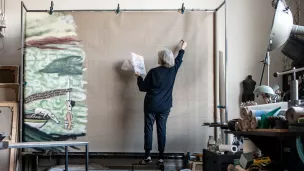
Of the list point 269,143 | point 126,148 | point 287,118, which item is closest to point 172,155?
point 126,148

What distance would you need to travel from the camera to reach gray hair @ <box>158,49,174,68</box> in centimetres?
446

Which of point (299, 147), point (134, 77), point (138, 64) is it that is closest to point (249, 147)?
point (299, 147)

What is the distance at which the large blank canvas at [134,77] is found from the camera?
4.79 m

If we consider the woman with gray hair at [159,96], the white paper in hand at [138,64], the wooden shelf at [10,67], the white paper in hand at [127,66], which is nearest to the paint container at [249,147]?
the woman with gray hair at [159,96]

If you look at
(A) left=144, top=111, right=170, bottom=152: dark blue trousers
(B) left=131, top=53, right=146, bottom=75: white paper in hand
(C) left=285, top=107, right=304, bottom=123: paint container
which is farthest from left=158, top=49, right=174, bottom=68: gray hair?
(C) left=285, top=107, right=304, bottom=123: paint container

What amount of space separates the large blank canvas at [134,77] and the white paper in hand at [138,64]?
11cm

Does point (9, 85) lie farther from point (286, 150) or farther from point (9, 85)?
point (286, 150)

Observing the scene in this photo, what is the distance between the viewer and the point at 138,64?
470cm

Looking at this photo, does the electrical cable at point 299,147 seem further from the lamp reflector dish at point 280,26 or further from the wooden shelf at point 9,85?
the wooden shelf at point 9,85

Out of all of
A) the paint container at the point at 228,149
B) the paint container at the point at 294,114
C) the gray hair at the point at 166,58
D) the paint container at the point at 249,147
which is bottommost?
the paint container at the point at 228,149

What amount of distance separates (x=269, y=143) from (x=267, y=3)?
3.08 meters

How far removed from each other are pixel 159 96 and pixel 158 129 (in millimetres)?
383

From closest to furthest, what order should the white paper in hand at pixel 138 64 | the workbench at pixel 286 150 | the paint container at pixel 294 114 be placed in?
the paint container at pixel 294 114, the workbench at pixel 286 150, the white paper in hand at pixel 138 64

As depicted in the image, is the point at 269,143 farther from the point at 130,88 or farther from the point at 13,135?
the point at 13,135
